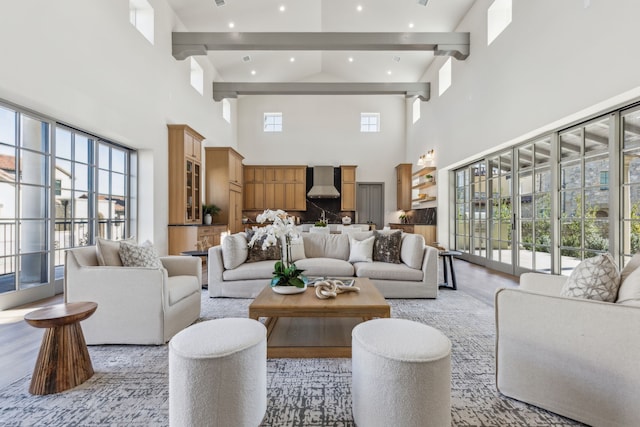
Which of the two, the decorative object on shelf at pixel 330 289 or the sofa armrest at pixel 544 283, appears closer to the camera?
the sofa armrest at pixel 544 283

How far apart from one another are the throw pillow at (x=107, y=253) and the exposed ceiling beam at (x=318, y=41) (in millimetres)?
4703

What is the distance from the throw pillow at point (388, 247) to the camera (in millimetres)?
3867

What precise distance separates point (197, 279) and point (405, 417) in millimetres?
2254

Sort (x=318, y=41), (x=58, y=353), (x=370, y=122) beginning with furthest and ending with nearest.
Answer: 1. (x=370, y=122)
2. (x=318, y=41)
3. (x=58, y=353)

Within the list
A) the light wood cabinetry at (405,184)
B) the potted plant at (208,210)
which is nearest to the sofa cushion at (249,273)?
the potted plant at (208,210)

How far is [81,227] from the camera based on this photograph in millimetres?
4125

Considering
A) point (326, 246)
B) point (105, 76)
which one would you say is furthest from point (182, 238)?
point (326, 246)

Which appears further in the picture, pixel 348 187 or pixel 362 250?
pixel 348 187

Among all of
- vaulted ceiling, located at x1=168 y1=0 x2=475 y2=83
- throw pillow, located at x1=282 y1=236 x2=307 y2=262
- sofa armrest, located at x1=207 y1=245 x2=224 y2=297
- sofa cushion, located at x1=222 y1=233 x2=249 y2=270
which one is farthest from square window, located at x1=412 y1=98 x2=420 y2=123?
sofa armrest, located at x1=207 y1=245 x2=224 y2=297

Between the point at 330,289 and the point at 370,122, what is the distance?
8670mm

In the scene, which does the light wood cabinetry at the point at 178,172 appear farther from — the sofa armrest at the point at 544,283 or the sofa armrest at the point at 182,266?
the sofa armrest at the point at 544,283

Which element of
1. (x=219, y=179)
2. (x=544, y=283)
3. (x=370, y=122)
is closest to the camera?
(x=544, y=283)

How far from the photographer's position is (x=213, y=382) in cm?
129

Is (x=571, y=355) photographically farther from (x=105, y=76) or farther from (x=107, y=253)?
(x=105, y=76)
